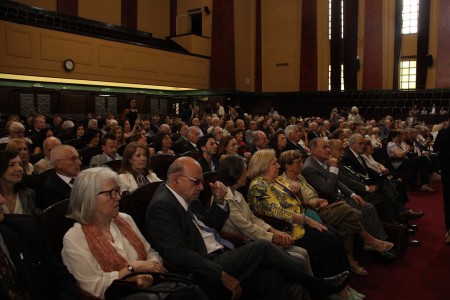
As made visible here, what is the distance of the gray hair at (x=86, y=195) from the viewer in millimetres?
1959

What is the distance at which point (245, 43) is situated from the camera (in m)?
17.2

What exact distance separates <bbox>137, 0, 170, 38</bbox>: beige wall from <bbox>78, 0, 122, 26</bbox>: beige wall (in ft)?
3.12

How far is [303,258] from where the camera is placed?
107 inches

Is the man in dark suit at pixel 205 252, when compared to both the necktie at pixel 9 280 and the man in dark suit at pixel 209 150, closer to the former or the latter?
the necktie at pixel 9 280

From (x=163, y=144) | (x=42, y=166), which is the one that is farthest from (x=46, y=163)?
(x=163, y=144)

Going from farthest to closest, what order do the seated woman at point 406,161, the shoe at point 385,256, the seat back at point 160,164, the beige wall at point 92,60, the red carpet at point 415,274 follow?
1. the beige wall at point 92,60
2. the seated woman at point 406,161
3. the seat back at point 160,164
4. the shoe at point 385,256
5. the red carpet at point 415,274

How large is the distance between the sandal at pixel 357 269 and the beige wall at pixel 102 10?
14.1m

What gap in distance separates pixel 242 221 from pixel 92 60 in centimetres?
1082

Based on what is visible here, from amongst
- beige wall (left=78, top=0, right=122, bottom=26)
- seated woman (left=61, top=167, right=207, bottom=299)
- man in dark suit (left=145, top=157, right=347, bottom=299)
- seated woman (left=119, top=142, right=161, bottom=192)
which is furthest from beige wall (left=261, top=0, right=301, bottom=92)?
seated woman (left=61, top=167, right=207, bottom=299)

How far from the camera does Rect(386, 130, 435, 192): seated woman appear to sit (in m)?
6.47

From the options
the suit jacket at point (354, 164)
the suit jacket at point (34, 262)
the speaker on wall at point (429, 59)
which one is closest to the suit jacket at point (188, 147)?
the suit jacket at point (354, 164)

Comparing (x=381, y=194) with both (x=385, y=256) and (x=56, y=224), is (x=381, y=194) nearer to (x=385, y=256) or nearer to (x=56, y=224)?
(x=385, y=256)

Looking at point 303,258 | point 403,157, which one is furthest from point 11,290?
point 403,157

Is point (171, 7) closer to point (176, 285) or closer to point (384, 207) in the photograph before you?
point (384, 207)
